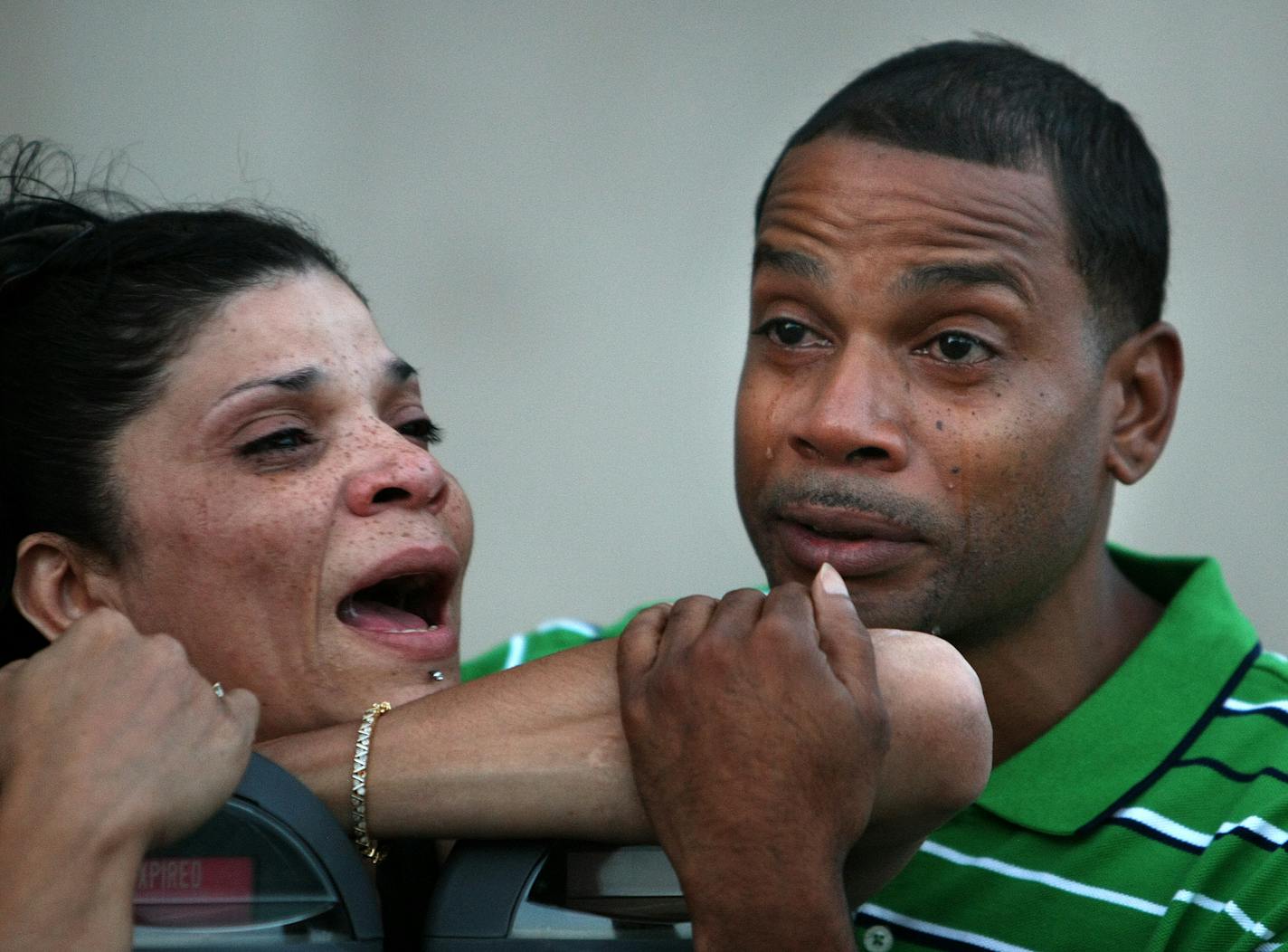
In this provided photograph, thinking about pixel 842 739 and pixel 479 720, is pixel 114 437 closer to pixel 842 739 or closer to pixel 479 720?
pixel 479 720

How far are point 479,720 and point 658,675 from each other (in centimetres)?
23

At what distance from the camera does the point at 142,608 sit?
2213mm

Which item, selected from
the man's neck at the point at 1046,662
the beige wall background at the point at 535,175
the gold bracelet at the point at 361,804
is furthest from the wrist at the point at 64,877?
the beige wall background at the point at 535,175

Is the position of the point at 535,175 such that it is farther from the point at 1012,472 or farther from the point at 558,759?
the point at 558,759

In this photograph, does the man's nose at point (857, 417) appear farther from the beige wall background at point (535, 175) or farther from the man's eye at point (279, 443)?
the beige wall background at point (535, 175)

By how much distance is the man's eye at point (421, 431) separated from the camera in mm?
2436

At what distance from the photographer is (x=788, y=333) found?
260 cm

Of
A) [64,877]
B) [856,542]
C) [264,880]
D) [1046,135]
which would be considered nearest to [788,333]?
[856,542]

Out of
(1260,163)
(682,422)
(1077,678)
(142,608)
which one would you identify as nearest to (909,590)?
(1077,678)

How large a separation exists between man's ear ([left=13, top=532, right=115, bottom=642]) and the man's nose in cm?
105

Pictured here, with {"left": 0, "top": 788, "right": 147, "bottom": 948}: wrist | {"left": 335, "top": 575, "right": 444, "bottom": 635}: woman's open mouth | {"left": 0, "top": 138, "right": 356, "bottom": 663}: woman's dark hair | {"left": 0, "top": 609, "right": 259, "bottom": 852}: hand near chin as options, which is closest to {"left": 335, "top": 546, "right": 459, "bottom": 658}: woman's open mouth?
{"left": 335, "top": 575, "right": 444, "bottom": 635}: woman's open mouth

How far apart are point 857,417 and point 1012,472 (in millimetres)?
284

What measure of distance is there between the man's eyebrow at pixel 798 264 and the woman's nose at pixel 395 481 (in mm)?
672

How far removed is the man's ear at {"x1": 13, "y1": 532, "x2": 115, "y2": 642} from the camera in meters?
2.24
